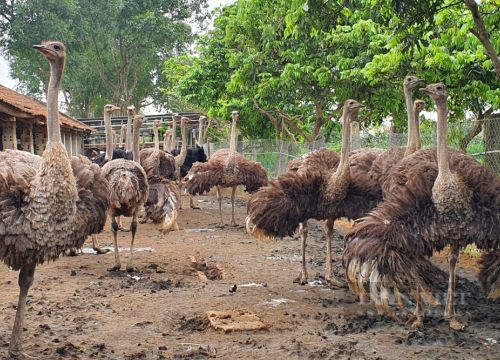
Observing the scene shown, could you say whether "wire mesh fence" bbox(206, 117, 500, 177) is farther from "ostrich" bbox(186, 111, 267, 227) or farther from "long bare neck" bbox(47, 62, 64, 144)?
"long bare neck" bbox(47, 62, 64, 144)

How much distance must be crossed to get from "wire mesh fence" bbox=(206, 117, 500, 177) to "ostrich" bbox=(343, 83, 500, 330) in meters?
2.50

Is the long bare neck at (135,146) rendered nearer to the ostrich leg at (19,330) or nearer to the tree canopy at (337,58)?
the tree canopy at (337,58)

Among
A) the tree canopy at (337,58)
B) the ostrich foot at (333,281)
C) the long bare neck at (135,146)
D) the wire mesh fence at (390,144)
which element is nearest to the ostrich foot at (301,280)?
the ostrich foot at (333,281)

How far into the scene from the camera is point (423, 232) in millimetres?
5078

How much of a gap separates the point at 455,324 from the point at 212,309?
2112 mm

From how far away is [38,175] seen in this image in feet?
14.4

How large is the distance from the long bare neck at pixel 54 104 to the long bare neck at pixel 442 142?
9.85ft

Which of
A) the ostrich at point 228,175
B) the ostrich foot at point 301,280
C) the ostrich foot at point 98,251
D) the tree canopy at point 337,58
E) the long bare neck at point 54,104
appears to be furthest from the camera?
the ostrich at point 228,175

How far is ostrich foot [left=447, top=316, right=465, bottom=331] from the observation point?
513cm

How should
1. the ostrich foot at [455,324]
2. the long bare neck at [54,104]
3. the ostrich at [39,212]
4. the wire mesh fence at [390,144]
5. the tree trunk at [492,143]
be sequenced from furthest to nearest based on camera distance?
1. the wire mesh fence at [390,144]
2. the tree trunk at [492,143]
3. the ostrich foot at [455,324]
4. the long bare neck at [54,104]
5. the ostrich at [39,212]

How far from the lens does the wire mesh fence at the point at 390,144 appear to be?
8.45 meters

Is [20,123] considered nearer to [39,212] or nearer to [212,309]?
[212,309]

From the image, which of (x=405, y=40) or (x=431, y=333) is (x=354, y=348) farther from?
(x=405, y=40)

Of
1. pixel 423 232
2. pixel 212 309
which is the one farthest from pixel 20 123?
pixel 423 232
